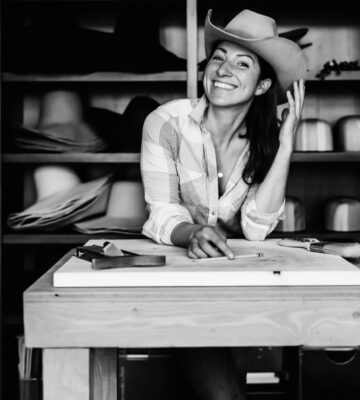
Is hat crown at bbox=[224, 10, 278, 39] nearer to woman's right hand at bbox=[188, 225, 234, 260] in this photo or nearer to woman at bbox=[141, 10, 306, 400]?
woman at bbox=[141, 10, 306, 400]

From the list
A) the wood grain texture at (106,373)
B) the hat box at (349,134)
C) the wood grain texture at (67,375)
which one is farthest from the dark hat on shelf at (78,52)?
the wood grain texture at (67,375)

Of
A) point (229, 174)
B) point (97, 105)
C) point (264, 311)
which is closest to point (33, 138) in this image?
point (97, 105)

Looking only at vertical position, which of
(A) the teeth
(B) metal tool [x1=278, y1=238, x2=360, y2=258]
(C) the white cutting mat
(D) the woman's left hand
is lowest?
(C) the white cutting mat

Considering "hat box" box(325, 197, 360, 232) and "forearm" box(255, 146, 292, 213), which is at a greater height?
"forearm" box(255, 146, 292, 213)

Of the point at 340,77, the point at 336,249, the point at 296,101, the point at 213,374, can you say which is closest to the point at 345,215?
the point at 340,77

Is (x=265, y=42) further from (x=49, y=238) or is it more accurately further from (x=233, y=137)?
(x=49, y=238)

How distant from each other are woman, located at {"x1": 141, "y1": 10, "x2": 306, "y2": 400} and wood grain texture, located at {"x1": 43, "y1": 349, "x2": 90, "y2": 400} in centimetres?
74

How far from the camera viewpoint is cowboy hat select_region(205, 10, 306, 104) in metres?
1.68

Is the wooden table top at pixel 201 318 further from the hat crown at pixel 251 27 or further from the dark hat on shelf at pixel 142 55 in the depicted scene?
the dark hat on shelf at pixel 142 55

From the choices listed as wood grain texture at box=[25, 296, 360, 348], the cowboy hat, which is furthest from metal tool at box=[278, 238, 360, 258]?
the cowboy hat

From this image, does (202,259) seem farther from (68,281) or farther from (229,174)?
(229,174)

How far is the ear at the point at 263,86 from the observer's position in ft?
6.04

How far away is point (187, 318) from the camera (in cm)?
84

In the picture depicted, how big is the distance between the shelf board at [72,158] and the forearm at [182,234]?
3.20 ft
